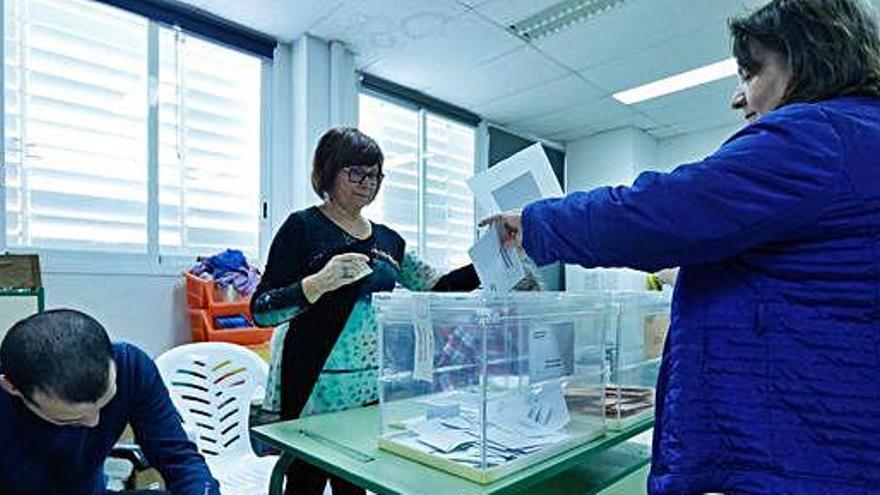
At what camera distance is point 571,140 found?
5566 millimetres

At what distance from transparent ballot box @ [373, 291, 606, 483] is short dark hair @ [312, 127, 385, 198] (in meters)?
0.48

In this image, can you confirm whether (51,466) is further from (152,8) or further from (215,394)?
(152,8)

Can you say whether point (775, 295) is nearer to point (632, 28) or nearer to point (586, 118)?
point (632, 28)

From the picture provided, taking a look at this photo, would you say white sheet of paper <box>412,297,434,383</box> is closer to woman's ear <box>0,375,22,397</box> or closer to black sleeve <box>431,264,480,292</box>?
black sleeve <box>431,264,480,292</box>

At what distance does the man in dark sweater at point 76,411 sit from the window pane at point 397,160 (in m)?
2.78

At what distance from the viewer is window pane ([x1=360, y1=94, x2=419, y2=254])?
407 centimetres

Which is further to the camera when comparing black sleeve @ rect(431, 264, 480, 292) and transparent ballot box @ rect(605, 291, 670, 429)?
black sleeve @ rect(431, 264, 480, 292)

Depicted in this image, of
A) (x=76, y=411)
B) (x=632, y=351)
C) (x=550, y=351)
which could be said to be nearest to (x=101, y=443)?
(x=76, y=411)

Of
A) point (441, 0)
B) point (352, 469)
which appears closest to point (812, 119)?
point (352, 469)

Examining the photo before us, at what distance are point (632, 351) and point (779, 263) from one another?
0.79m

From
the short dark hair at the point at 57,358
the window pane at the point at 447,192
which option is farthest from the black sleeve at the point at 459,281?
the window pane at the point at 447,192

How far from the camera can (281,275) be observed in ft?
4.83

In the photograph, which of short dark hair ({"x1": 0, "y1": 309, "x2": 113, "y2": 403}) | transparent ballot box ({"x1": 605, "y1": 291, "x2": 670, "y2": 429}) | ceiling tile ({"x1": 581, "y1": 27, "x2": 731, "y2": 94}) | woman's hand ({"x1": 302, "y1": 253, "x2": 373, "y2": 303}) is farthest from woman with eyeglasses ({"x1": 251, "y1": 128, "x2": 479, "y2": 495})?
ceiling tile ({"x1": 581, "y1": 27, "x2": 731, "y2": 94})

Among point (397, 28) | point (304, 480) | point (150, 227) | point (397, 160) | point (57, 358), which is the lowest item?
point (304, 480)
